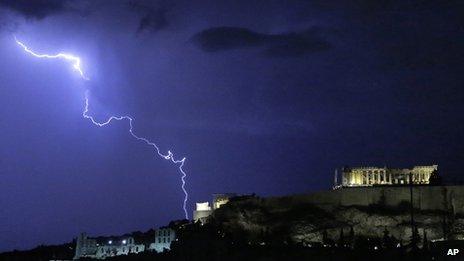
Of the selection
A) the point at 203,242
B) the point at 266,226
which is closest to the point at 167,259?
the point at 203,242

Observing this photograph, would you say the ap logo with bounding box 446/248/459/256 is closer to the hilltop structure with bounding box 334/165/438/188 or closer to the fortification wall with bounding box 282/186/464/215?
the fortification wall with bounding box 282/186/464/215

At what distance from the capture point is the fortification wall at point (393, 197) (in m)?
81.8

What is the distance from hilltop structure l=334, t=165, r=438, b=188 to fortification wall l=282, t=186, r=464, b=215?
1078cm

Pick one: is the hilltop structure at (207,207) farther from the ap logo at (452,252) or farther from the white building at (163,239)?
the ap logo at (452,252)

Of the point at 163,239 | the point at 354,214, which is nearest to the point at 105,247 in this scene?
the point at 163,239

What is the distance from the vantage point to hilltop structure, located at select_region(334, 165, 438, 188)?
3839 inches

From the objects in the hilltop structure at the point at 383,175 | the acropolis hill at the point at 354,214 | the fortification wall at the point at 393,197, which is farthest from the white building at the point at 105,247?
the hilltop structure at the point at 383,175

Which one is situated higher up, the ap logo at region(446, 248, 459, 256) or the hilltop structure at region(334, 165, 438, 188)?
the hilltop structure at region(334, 165, 438, 188)

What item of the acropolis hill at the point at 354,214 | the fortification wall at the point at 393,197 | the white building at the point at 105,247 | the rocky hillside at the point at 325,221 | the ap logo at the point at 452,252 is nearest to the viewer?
the ap logo at the point at 452,252

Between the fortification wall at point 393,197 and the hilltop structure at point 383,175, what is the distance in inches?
424

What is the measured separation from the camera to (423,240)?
74.3m

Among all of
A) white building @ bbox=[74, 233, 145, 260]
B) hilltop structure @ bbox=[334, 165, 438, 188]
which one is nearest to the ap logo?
hilltop structure @ bbox=[334, 165, 438, 188]

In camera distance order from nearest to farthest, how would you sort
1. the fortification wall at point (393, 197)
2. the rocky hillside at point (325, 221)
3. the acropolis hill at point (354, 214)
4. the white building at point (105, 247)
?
the rocky hillside at point (325, 221), the acropolis hill at point (354, 214), the fortification wall at point (393, 197), the white building at point (105, 247)

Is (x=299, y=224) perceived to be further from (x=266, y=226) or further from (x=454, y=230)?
(x=454, y=230)
